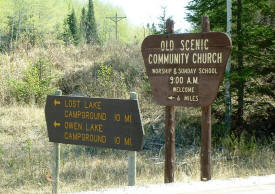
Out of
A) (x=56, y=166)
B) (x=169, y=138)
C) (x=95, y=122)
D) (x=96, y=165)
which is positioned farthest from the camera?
(x=96, y=165)

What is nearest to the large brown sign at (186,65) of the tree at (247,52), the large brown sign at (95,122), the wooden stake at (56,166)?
the large brown sign at (95,122)

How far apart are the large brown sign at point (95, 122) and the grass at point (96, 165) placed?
4.46 feet

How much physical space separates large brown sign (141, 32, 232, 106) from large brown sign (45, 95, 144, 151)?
858 mm

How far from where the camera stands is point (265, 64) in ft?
30.2

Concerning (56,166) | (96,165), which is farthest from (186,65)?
(96,165)

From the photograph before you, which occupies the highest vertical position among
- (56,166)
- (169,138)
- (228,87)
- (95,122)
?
(228,87)

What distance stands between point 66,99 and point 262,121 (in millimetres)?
6353

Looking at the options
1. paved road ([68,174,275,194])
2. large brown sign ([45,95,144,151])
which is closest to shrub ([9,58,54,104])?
large brown sign ([45,95,144,151])

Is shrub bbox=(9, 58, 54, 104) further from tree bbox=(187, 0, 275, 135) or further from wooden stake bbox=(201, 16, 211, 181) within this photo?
wooden stake bbox=(201, 16, 211, 181)

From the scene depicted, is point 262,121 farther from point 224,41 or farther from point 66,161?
point 224,41

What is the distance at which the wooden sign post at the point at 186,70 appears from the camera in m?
5.09

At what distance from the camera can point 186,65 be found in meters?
5.31

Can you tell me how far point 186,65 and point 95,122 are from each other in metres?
1.42

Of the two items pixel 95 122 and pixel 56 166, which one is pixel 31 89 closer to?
pixel 56 166
